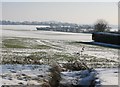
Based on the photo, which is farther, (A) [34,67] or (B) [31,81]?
(A) [34,67]

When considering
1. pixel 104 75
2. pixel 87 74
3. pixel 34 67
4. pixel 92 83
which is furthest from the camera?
pixel 34 67

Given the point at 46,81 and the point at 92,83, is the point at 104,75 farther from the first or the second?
the point at 46,81

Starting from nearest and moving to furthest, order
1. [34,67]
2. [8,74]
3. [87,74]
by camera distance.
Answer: [87,74]
[8,74]
[34,67]

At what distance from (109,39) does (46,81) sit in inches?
1446

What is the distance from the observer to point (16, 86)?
14.6 m

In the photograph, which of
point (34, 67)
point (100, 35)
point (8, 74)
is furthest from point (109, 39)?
point (8, 74)

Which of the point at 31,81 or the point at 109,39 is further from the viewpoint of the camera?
the point at 109,39

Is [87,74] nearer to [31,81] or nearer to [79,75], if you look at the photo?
[79,75]

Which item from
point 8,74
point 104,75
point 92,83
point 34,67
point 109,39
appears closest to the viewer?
point 92,83

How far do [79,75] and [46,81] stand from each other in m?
2.26

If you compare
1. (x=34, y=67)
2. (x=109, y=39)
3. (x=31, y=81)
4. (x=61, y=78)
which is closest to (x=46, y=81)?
(x=61, y=78)

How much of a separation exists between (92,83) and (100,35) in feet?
130

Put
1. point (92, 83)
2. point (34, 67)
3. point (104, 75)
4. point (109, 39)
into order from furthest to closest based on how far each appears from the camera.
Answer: point (109, 39)
point (34, 67)
point (104, 75)
point (92, 83)

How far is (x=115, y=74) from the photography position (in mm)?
14664
